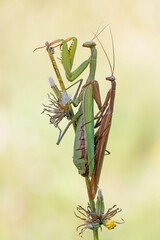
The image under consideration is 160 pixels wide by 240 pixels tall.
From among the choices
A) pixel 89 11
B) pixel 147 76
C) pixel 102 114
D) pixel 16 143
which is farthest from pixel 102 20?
pixel 102 114

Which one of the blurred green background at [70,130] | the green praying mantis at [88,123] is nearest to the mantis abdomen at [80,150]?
the green praying mantis at [88,123]

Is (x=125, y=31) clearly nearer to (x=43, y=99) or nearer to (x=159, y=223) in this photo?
(x=43, y=99)

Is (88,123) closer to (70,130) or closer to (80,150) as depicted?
(80,150)

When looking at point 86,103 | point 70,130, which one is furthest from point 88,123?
point 70,130

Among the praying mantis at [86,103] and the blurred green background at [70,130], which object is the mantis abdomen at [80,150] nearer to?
the praying mantis at [86,103]

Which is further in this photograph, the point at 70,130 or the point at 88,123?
the point at 70,130

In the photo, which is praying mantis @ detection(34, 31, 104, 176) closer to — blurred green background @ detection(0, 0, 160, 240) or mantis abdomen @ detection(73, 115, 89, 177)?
mantis abdomen @ detection(73, 115, 89, 177)

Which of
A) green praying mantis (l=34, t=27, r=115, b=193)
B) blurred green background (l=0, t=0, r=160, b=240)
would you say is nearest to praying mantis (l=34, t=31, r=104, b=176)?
green praying mantis (l=34, t=27, r=115, b=193)

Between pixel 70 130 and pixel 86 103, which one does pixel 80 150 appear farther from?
pixel 70 130
